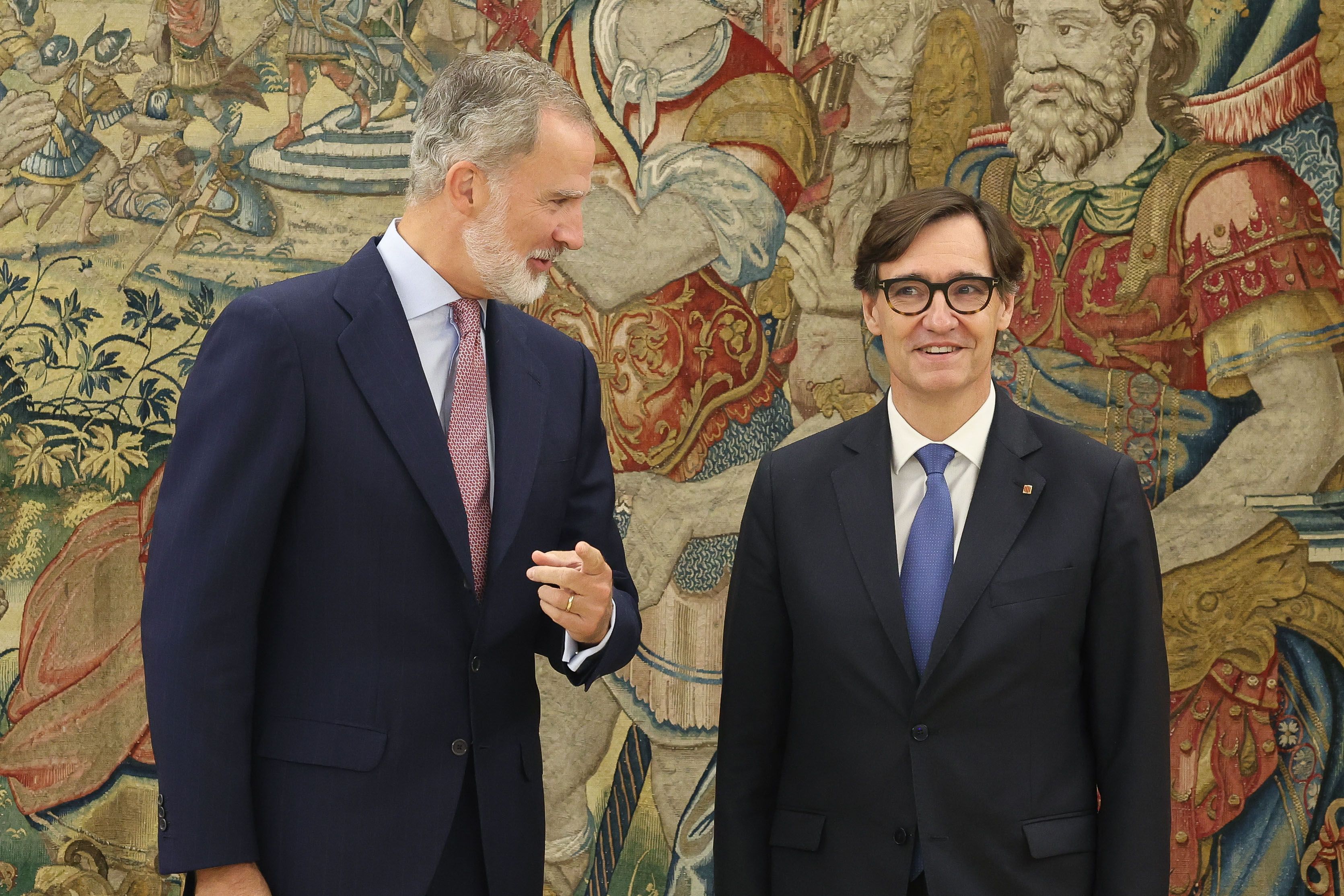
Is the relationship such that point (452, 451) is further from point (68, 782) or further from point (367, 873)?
point (68, 782)

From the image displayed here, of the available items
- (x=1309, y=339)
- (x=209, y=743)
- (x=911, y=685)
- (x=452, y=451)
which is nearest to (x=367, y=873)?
(x=209, y=743)

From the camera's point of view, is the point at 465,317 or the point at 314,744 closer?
the point at 314,744

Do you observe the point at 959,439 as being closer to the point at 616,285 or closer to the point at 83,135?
the point at 616,285

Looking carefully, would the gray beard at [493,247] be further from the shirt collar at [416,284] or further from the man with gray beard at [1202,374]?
the man with gray beard at [1202,374]

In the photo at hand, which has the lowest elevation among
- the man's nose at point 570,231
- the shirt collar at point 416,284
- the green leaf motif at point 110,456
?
the green leaf motif at point 110,456

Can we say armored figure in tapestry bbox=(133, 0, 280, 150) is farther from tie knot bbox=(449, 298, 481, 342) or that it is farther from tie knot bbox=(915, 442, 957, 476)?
tie knot bbox=(915, 442, 957, 476)

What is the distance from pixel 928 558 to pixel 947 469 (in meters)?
0.21

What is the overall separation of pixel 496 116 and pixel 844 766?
150 cm

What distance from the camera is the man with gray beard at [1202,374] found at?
3.79 m

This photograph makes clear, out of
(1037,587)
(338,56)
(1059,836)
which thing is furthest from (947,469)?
(338,56)

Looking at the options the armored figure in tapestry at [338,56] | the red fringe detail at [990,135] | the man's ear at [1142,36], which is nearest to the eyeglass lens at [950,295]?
the red fringe detail at [990,135]

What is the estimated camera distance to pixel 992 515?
2451 millimetres

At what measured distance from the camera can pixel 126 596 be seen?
400 centimetres

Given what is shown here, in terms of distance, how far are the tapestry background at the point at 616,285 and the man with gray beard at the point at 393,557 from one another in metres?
1.50
